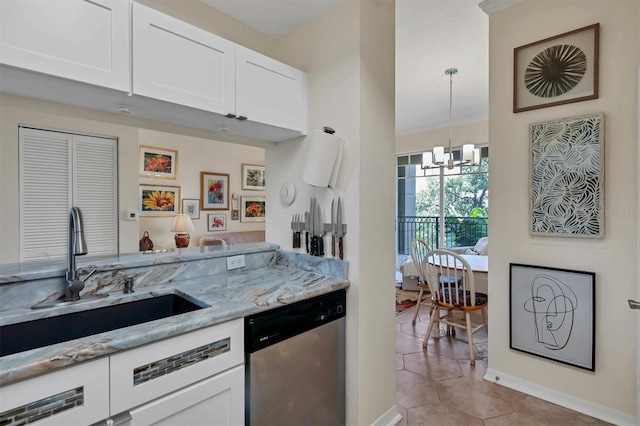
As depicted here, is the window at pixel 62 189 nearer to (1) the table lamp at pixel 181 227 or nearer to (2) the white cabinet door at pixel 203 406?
(1) the table lamp at pixel 181 227

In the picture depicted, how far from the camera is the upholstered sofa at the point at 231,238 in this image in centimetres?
486

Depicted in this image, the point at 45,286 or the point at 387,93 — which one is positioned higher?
the point at 387,93

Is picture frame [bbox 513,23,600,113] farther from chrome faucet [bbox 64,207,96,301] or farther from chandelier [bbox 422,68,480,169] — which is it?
chrome faucet [bbox 64,207,96,301]

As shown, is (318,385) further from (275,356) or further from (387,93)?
(387,93)

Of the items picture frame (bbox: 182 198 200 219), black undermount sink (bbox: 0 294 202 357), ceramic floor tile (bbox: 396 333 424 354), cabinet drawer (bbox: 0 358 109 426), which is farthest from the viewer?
picture frame (bbox: 182 198 200 219)

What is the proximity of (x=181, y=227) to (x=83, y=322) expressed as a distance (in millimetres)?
3554

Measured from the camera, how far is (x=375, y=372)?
1.85m

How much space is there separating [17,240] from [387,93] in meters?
3.88

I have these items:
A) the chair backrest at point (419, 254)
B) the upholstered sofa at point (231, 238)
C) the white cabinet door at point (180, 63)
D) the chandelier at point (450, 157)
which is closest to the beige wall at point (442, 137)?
the chandelier at point (450, 157)

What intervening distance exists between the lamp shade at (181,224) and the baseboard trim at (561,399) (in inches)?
162

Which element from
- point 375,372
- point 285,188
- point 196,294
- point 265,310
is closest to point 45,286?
point 196,294

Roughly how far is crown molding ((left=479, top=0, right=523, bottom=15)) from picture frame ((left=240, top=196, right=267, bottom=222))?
4518mm

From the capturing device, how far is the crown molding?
7.41 ft

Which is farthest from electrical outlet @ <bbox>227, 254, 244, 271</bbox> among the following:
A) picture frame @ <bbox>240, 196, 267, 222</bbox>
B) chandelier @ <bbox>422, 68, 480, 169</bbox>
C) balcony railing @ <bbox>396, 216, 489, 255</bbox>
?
balcony railing @ <bbox>396, 216, 489, 255</bbox>
